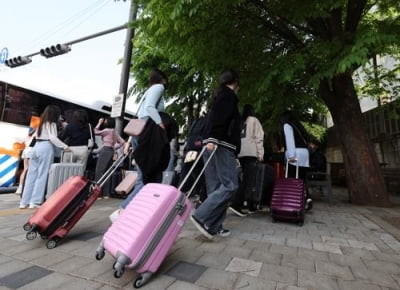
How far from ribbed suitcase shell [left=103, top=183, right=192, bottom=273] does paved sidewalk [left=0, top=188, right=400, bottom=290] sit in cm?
22

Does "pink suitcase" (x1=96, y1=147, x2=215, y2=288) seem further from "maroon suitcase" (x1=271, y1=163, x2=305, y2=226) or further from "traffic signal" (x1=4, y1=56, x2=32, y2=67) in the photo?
"traffic signal" (x1=4, y1=56, x2=32, y2=67)

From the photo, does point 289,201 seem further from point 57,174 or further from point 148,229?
point 57,174

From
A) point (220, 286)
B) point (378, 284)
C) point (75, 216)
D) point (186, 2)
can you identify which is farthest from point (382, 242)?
point (186, 2)

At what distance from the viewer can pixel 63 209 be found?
282 cm

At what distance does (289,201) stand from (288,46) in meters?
4.12

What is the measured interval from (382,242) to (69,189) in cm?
367

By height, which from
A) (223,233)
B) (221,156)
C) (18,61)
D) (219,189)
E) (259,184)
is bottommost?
(223,233)

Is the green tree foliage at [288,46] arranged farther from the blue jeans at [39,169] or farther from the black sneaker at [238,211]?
the blue jeans at [39,169]

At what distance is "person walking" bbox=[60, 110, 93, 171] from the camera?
5.91 m

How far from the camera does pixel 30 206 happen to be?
5.02m

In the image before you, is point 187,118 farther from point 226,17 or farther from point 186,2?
point 186,2

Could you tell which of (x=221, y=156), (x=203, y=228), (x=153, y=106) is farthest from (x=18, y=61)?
(x=203, y=228)

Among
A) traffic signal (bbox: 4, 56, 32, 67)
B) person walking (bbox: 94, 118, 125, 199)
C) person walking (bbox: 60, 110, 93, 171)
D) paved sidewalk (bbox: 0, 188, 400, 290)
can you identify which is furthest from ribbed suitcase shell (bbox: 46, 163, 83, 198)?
traffic signal (bbox: 4, 56, 32, 67)

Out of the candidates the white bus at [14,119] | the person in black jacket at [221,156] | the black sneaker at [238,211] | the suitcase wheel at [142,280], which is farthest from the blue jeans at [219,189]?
the white bus at [14,119]
